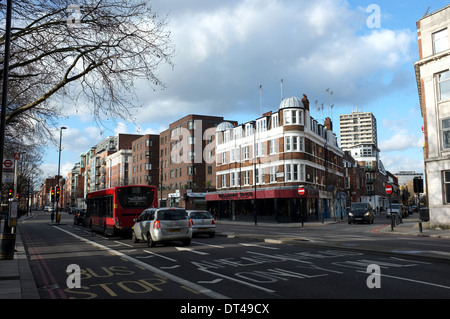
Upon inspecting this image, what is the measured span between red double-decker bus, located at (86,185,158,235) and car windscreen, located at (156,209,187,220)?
5719mm

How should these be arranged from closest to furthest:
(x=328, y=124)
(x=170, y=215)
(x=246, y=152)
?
(x=170, y=215) → (x=246, y=152) → (x=328, y=124)

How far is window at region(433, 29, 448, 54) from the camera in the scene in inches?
1072

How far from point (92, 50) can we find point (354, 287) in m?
9.83

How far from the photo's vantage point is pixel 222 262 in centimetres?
1145

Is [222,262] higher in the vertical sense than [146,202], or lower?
lower

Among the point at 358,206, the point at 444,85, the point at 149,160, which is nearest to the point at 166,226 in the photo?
the point at 444,85

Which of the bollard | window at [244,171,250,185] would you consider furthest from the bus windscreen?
window at [244,171,250,185]

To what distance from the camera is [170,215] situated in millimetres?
16297

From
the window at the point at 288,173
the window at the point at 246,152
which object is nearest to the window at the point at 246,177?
the window at the point at 246,152

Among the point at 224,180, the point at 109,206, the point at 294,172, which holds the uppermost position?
the point at 294,172

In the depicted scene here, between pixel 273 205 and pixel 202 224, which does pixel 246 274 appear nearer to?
pixel 202 224

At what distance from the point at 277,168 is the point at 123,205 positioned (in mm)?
27013
